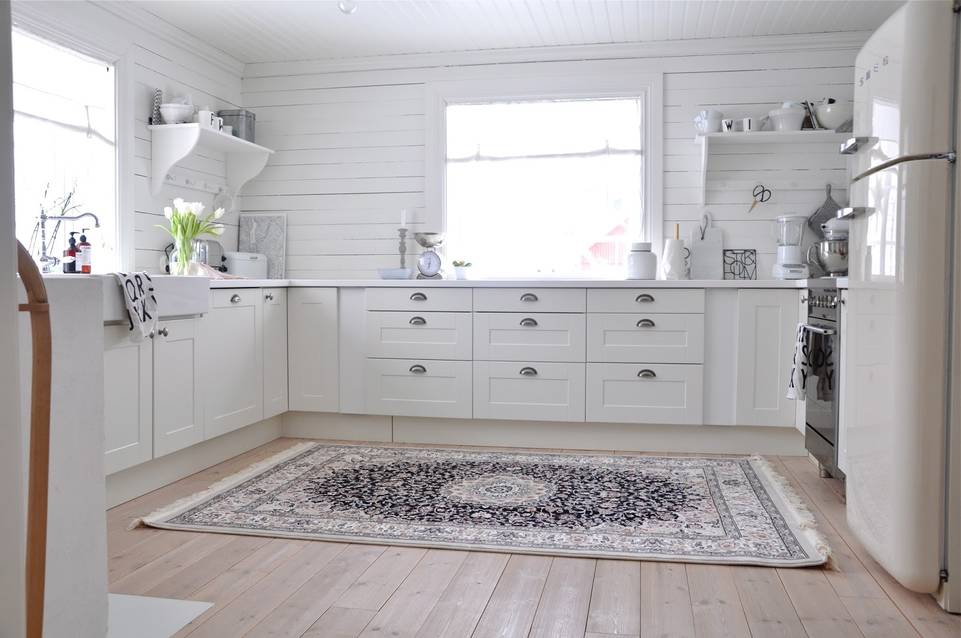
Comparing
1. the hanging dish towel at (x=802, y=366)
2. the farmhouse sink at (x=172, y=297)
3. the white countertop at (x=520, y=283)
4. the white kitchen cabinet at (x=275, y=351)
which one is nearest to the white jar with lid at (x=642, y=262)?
the white countertop at (x=520, y=283)

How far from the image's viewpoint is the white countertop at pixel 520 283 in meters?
3.86

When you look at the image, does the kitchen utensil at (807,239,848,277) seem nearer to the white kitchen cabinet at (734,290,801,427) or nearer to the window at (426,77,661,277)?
the white kitchen cabinet at (734,290,801,427)

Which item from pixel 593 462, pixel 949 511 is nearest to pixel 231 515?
pixel 593 462

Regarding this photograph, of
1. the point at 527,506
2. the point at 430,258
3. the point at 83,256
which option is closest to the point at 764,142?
the point at 430,258

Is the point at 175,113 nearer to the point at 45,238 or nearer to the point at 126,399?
the point at 45,238

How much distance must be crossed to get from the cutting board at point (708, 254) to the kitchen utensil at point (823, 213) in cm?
46

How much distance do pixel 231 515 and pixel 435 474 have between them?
0.91 m

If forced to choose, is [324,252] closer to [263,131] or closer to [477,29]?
[263,131]

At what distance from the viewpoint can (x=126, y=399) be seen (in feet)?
9.75

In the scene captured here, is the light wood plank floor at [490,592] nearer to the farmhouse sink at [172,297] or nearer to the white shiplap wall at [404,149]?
the farmhouse sink at [172,297]

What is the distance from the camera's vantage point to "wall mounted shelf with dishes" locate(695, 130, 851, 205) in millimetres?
4188

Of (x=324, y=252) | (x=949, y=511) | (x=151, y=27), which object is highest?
(x=151, y=27)

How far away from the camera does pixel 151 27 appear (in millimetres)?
4031

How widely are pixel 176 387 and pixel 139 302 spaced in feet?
1.64
